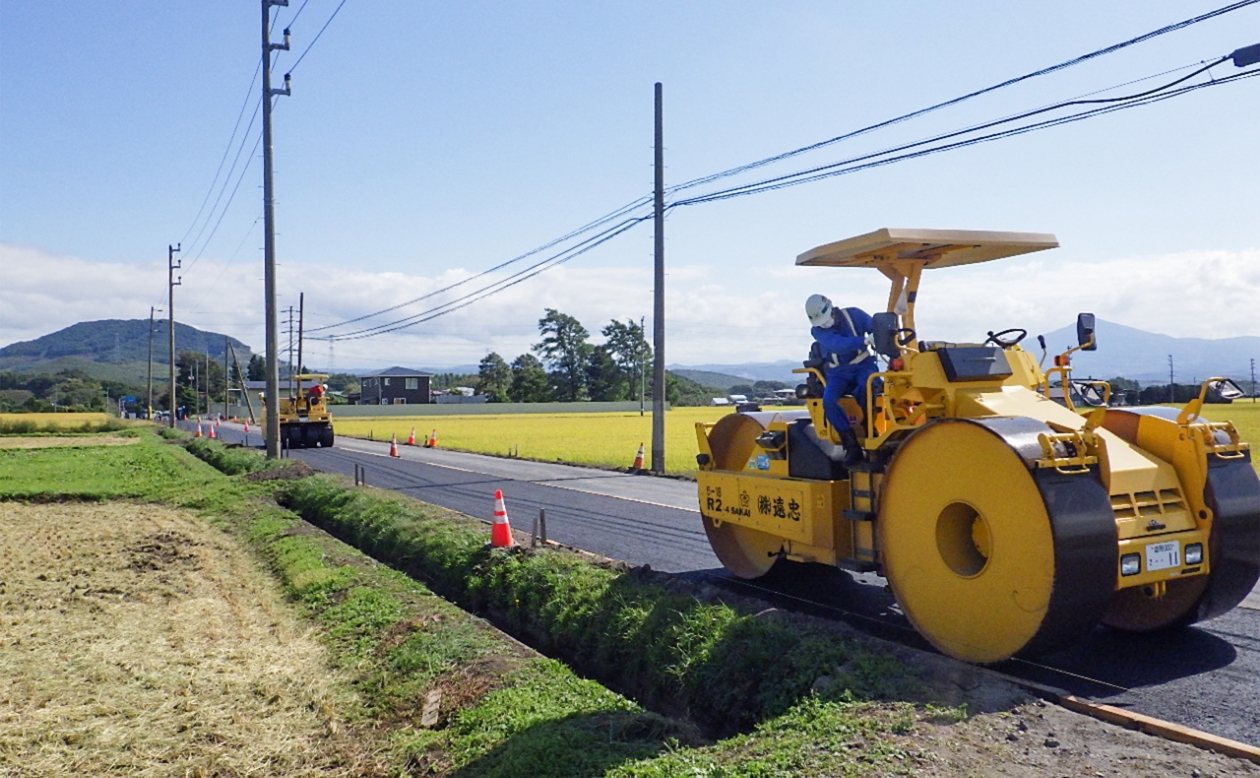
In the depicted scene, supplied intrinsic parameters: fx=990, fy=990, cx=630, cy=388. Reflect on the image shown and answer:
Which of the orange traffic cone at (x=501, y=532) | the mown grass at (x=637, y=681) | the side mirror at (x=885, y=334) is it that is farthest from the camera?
the orange traffic cone at (x=501, y=532)

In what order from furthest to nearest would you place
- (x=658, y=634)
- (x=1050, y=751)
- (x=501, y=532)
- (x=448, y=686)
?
(x=501, y=532) → (x=658, y=634) → (x=448, y=686) → (x=1050, y=751)

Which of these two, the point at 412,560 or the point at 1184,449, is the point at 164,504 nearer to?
the point at 412,560

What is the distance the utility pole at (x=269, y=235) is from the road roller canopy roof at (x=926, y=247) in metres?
17.5

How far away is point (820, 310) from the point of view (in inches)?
276

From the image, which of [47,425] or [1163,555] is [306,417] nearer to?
[1163,555]

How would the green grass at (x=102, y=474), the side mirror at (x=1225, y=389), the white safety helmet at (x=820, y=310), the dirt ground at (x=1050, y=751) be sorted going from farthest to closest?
the green grass at (x=102, y=474) → the white safety helmet at (x=820, y=310) → the side mirror at (x=1225, y=389) → the dirt ground at (x=1050, y=751)

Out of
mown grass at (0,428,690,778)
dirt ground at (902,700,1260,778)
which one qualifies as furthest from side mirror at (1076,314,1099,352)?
mown grass at (0,428,690,778)

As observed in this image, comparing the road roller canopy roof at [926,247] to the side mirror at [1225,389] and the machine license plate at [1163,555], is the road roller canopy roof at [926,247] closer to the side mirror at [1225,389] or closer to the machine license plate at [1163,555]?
the side mirror at [1225,389]

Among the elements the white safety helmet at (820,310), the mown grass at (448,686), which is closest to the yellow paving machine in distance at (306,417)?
the mown grass at (448,686)

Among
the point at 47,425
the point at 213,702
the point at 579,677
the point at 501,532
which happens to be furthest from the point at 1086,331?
the point at 47,425

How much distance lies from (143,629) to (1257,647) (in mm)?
8060

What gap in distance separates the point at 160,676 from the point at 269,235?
17.2 meters

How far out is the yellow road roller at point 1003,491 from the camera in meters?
5.08

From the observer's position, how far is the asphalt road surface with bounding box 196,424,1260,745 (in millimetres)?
5074
